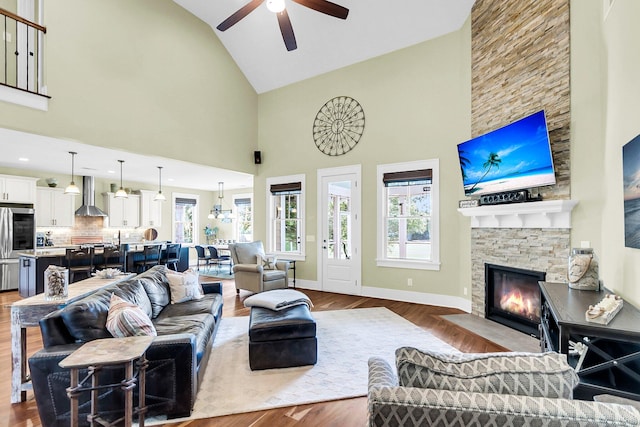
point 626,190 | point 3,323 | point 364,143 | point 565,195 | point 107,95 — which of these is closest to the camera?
point 626,190

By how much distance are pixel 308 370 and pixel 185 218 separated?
29.7 ft

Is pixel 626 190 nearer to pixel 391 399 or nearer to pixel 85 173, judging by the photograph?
pixel 391 399

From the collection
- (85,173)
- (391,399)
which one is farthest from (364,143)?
(85,173)

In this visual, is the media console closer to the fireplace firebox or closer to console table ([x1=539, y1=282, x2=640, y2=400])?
the fireplace firebox

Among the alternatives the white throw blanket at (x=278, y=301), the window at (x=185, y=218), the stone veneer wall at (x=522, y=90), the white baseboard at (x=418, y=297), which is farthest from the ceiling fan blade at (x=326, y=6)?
the window at (x=185, y=218)

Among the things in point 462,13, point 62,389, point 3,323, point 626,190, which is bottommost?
point 3,323

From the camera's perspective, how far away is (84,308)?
2.18m

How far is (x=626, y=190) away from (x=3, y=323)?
6.72 meters

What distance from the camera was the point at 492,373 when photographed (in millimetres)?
1107

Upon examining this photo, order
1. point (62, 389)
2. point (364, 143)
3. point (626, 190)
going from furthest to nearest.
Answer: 1. point (364, 143)
2. point (626, 190)
3. point (62, 389)

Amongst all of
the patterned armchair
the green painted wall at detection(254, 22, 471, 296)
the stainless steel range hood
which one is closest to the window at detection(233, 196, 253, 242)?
the green painted wall at detection(254, 22, 471, 296)

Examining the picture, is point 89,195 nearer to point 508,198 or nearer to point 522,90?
point 508,198

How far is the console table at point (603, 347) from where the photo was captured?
1.63 m

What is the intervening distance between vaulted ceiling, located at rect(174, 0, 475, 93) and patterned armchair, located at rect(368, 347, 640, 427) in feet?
16.7
